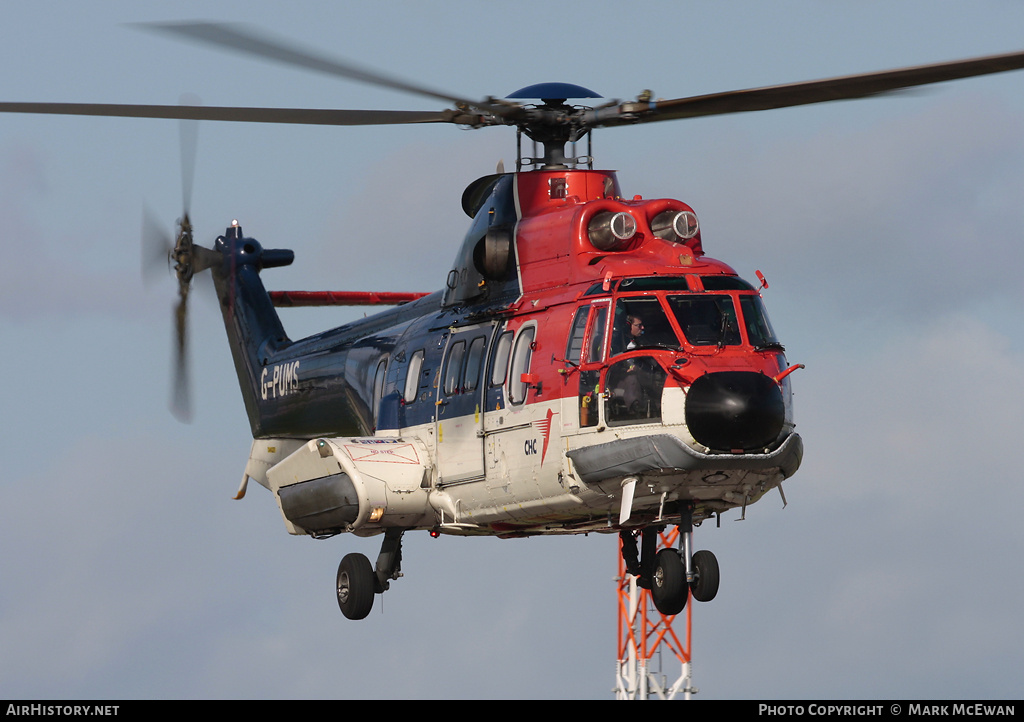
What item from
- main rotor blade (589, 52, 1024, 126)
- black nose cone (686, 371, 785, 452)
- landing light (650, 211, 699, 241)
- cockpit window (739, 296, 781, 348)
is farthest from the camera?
landing light (650, 211, 699, 241)

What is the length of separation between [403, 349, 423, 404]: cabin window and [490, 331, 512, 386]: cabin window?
6.18ft

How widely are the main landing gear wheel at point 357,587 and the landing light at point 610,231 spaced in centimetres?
588

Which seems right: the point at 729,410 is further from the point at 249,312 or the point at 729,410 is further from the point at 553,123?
the point at 249,312

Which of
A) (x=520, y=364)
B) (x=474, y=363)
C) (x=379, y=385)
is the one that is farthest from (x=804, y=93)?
(x=379, y=385)

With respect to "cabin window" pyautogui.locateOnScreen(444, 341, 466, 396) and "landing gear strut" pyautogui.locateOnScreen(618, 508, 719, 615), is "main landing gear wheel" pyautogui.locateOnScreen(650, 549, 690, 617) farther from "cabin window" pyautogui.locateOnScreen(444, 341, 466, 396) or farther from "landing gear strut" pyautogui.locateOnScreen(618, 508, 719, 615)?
"cabin window" pyautogui.locateOnScreen(444, 341, 466, 396)

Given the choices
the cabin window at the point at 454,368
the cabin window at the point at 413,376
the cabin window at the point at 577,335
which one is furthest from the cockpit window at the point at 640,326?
the cabin window at the point at 413,376

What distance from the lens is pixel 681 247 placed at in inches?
758

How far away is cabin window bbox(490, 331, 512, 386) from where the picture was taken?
1956cm

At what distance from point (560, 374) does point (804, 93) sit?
3865 mm

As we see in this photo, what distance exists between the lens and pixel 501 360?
Answer: 19.7 metres

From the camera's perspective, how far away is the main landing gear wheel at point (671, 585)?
19.0 metres

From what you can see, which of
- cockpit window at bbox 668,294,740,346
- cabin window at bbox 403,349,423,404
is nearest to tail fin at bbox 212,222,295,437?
cabin window at bbox 403,349,423,404

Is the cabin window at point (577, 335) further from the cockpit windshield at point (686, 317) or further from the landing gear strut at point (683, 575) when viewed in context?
the landing gear strut at point (683, 575)
